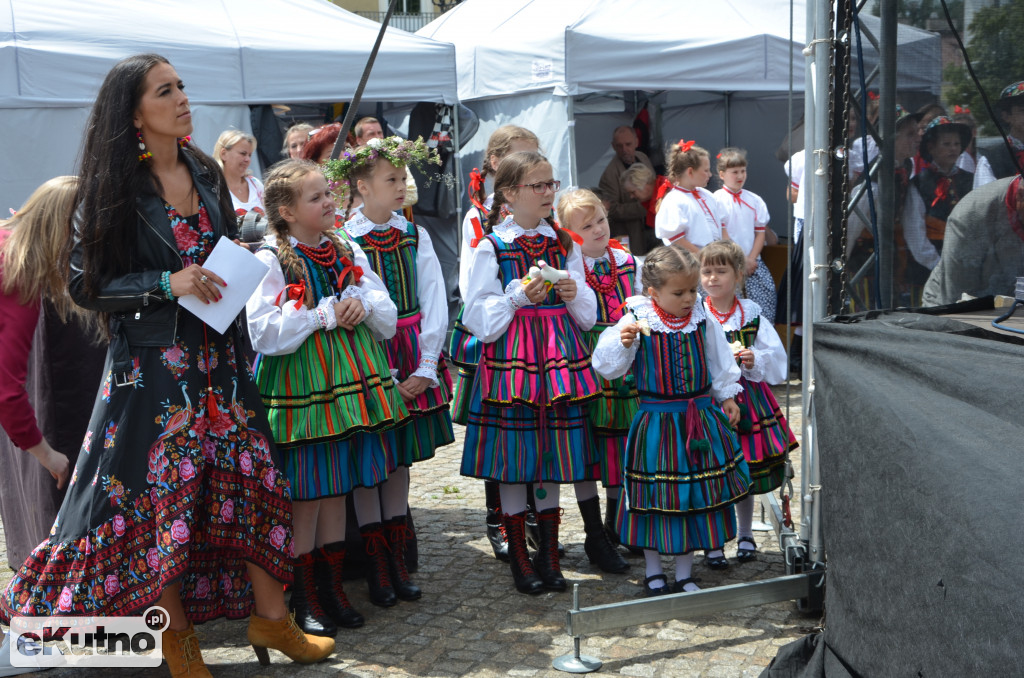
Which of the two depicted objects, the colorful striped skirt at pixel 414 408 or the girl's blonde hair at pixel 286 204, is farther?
the colorful striped skirt at pixel 414 408

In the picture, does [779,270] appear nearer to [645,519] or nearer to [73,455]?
[645,519]

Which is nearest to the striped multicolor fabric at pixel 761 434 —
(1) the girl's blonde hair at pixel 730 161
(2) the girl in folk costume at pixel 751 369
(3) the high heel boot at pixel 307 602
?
(2) the girl in folk costume at pixel 751 369

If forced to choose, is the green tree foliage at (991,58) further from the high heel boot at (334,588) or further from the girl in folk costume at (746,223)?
the girl in folk costume at (746,223)

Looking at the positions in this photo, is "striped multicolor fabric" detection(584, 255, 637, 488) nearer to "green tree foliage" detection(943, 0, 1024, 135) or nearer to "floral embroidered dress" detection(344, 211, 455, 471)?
"floral embroidered dress" detection(344, 211, 455, 471)

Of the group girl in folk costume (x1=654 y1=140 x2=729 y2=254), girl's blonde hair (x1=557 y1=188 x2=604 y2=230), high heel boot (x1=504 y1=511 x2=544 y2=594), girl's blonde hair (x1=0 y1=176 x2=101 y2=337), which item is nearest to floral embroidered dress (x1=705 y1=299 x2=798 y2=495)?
girl's blonde hair (x1=557 y1=188 x2=604 y2=230)

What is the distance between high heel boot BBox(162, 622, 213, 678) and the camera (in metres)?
3.38

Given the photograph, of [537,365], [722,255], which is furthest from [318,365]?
[722,255]

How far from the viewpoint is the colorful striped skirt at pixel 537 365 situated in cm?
422

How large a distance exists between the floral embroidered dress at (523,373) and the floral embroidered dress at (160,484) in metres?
1.09

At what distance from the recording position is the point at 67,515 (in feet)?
10.7

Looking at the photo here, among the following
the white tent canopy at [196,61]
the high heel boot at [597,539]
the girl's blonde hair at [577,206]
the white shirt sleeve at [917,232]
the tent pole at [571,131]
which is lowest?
the high heel boot at [597,539]

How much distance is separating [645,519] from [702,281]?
106 centimetres

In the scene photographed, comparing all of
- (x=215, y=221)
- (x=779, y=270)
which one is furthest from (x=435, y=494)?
(x=779, y=270)

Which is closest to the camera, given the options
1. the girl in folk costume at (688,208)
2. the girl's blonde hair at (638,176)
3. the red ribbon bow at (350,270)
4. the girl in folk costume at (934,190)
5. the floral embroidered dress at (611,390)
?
the girl in folk costume at (934,190)
